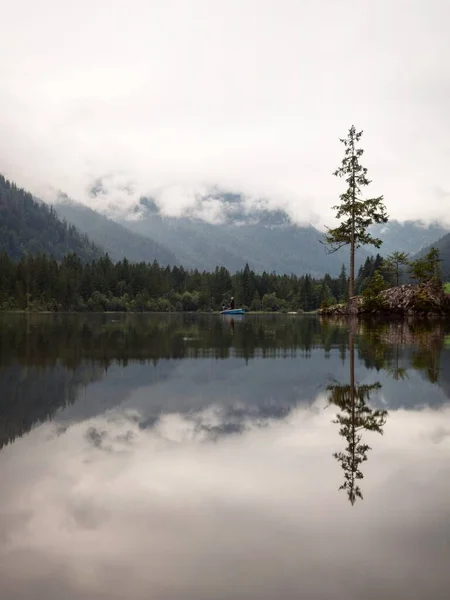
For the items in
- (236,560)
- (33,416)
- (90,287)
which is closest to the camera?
(236,560)

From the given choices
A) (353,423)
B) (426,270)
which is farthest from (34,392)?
(426,270)

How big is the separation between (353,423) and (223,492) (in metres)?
4.24


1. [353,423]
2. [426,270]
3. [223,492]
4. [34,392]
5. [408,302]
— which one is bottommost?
[223,492]

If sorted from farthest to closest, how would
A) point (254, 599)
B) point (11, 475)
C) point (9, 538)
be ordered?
point (11, 475)
point (9, 538)
point (254, 599)

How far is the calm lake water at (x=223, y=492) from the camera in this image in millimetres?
4492

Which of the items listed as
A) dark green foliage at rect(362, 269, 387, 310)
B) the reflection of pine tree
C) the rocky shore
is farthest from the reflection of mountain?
the rocky shore

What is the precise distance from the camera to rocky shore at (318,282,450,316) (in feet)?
196

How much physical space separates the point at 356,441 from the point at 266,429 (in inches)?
63.4

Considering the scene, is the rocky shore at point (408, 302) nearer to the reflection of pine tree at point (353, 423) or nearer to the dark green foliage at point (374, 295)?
the dark green foliage at point (374, 295)

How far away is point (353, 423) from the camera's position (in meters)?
9.81

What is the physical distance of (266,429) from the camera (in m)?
9.34

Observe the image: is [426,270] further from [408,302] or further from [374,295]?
[374,295]

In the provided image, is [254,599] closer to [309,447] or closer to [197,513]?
[197,513]

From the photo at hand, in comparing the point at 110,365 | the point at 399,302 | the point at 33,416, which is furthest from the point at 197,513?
the point at 399,302
